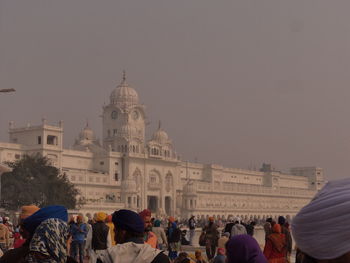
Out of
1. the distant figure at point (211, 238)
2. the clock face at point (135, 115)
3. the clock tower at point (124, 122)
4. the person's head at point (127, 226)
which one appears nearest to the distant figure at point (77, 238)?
the distant figure at point (211, 238)

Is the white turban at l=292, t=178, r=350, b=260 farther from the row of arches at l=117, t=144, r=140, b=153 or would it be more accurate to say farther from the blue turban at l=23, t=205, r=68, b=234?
the row of arches at l=117, t=144, r=140, b=153

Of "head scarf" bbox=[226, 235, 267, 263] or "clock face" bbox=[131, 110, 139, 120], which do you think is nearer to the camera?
"head scarf" bbox=[226, 235, 267, 263]

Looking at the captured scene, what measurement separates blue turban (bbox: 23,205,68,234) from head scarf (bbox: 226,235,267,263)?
0.89 metres

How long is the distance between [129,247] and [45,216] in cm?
50

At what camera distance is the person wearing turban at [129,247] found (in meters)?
3.30

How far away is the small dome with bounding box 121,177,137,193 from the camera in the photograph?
2557 inches

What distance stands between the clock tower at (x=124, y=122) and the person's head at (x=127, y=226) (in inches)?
2598

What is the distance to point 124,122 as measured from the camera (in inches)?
2896

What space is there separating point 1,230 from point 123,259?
7.33 metres

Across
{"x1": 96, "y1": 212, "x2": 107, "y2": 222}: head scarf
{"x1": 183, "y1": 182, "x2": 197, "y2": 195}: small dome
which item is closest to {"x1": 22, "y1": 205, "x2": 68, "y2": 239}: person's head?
{"x1": 96, "y1": 212, "x2": 107, "y2": 222}: head scarf

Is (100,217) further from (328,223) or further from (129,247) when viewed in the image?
(328,223)

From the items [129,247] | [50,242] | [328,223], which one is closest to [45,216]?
[50,242]

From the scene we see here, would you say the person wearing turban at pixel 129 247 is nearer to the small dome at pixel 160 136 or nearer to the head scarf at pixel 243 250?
the head scarf at pixel 243 250

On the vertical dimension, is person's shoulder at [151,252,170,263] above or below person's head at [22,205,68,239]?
below
